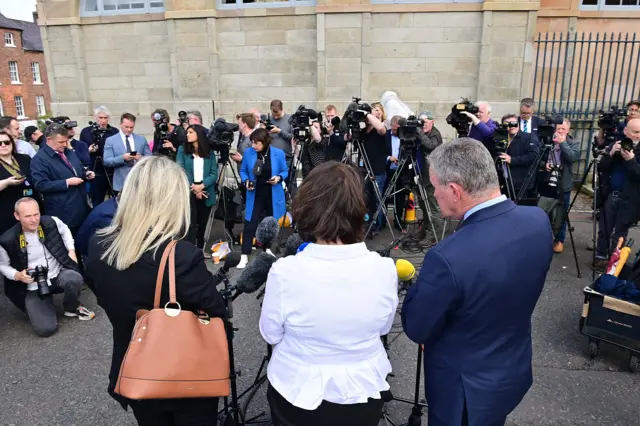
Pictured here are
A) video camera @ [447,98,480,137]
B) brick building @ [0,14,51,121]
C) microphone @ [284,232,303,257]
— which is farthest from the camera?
brick building @ [0,14,51,121]

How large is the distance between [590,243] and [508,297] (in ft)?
17.6

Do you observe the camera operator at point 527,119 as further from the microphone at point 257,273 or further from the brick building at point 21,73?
the brick building at point 21,73

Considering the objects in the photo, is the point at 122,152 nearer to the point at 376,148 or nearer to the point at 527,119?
the point at 376,148

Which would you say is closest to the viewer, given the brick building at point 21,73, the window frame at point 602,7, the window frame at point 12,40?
the window frame at point 602,7

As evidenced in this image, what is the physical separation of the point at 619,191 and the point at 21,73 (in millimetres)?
45559

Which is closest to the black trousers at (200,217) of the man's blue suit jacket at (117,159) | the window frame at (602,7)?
the man's blue suit jacket at (117,159)

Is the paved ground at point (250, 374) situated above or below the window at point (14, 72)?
below

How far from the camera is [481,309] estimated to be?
66.3 inches

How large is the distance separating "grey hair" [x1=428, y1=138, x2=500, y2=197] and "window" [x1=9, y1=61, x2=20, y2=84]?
45740 mm

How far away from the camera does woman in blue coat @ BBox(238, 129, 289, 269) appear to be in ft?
18.2

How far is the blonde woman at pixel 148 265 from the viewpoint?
1856 millimetres

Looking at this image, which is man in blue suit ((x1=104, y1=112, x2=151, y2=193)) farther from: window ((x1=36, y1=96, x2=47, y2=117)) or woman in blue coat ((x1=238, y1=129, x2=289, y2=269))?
window ((x1=36, y1=96, x2=47, y2=117))

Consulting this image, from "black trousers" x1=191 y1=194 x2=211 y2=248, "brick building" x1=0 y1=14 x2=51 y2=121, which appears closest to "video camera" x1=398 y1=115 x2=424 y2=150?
"black trousers" x1=191 y1=194 x2=211 y2=248

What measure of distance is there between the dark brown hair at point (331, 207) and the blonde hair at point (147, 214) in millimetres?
544
